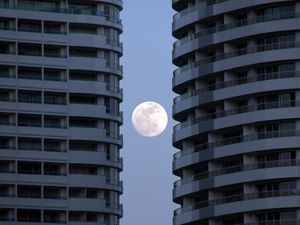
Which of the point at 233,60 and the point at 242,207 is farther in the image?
the point at 233,60

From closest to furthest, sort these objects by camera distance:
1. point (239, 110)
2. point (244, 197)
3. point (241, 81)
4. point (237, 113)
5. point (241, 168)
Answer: point (244, 197) < point (241, 168) < point (237, 113) < point (239, 110) < point (241, 81)

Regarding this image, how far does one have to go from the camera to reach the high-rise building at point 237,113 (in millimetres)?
170625

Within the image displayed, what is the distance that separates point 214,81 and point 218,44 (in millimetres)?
4772

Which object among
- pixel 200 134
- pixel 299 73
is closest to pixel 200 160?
pixel 200 134

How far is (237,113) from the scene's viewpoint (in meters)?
176

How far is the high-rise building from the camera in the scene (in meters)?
171

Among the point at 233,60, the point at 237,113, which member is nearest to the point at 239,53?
the point at 233,60

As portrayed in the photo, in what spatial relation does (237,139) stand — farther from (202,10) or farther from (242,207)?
(202,10)

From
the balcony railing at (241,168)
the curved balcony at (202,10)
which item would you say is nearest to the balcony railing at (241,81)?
the curved balcony at (202,10)

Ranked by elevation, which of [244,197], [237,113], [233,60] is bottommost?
[244,197]

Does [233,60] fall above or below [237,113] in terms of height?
above

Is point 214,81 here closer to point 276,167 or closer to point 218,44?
point 218,44

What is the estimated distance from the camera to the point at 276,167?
170m

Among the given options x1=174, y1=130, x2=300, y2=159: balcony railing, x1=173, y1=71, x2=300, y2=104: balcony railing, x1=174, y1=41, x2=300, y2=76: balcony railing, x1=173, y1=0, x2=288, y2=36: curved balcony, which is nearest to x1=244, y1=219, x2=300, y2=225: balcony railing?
x1=174, y1=130, x2=300, y2=159: balcony railing
